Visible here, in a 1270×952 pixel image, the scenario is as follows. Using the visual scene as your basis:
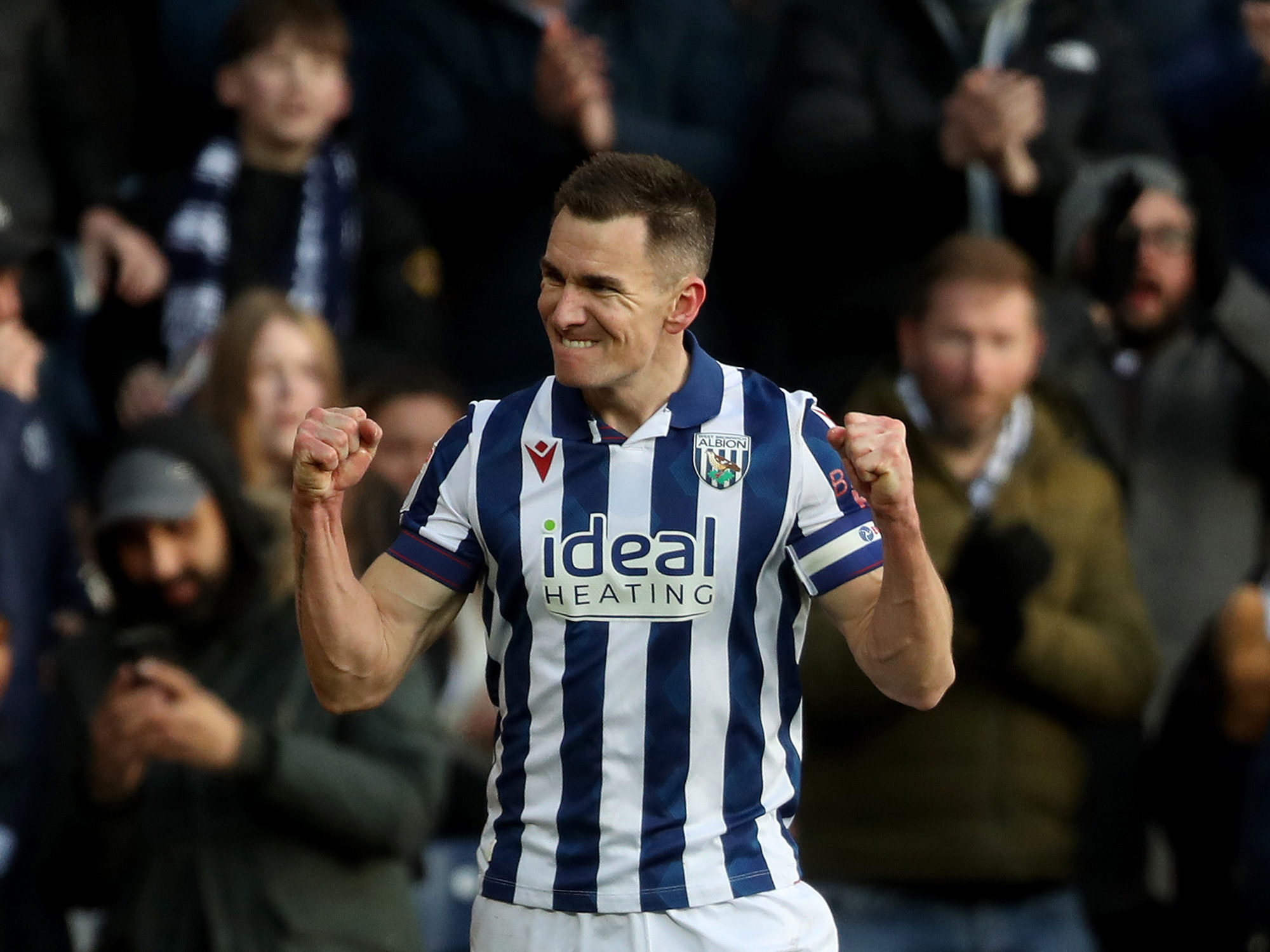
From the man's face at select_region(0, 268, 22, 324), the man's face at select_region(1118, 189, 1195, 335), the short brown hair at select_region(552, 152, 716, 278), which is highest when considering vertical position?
the man's face at select_region(1118, 189, 1195, 335)

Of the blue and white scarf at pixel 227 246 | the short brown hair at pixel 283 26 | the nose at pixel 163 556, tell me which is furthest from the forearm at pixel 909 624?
the short brown hair at pixel 283 26

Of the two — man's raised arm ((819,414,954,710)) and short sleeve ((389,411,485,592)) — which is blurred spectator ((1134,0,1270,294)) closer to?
man's raised arm ((819,414,954,710))

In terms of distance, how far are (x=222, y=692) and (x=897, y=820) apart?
5.35 feet

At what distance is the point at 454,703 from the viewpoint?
526 centimetres

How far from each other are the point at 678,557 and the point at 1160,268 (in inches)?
119

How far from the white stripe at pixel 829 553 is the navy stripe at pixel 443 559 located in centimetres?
53

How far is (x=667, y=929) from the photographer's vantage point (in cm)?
312

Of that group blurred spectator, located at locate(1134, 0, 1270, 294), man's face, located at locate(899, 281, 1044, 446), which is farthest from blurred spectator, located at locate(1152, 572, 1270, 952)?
blurred spectator, located at locate(1134, 0, 1270, 294)

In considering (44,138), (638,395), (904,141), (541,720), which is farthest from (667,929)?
(44,138)

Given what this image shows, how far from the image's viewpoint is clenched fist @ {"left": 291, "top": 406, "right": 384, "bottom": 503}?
303 centimetres

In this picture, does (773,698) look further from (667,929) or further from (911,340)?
(911,340)

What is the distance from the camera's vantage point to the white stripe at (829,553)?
10.5 ft

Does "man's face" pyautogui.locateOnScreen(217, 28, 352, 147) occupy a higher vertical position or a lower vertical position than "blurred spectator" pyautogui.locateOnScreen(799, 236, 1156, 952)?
higher

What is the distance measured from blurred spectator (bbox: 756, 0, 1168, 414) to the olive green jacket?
0.77 m
